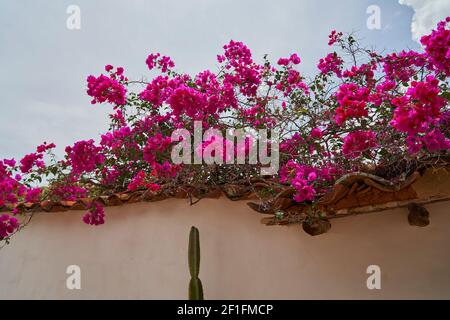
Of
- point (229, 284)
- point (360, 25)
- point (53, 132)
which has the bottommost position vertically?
point (229, 284)

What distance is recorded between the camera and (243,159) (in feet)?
10.7

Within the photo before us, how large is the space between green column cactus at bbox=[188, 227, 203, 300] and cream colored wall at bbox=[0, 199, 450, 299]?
0.20 m

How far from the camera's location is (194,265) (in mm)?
3012

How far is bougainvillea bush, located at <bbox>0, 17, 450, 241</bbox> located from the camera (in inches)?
95.6

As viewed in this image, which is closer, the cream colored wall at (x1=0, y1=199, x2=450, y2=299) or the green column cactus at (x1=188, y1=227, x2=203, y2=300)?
the cream colored wall at (x1=0, y1=199, x2=450, y2=299)

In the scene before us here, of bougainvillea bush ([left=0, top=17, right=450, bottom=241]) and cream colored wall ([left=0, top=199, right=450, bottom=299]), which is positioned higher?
bougainvillea bush ([left=0, top=17, right=450, bottom=241])

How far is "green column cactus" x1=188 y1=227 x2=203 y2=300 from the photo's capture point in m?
2.96

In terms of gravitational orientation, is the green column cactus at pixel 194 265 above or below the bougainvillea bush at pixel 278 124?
below

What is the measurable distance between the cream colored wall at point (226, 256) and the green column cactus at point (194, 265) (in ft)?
0.66

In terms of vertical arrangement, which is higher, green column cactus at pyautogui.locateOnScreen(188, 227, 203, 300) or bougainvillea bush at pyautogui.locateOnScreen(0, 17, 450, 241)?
bougainvillea bush at pyautogui.locateOnScreen(0, 17, 450, 241)

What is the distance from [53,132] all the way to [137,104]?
54.9 inches

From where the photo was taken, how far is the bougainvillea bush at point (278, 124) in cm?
243
